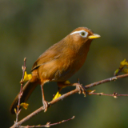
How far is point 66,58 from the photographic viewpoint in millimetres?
3348

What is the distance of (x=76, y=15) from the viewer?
8.52m

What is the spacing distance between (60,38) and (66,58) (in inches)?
163

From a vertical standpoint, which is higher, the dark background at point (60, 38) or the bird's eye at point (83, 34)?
the bird's eye at point (83, 34)

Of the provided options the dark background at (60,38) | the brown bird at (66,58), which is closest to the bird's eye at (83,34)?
the brown bird at (66,58)

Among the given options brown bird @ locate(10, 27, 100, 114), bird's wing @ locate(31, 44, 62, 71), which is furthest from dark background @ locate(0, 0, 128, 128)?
brown bird @ locate(10, 27, 100, 114)

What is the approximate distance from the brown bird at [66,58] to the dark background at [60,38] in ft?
9.74

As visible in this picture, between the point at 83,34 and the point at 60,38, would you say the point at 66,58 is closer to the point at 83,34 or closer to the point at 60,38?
the point at 83,34

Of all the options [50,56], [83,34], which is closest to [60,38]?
[50,56]

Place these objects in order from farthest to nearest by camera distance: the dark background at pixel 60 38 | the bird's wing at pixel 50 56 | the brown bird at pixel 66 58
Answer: the dark background at pixel 60 38, the bird's wing at pixel 50 56, the brown bird at pixel 66 58

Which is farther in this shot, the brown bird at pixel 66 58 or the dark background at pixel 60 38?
the dark background at pixel 60 38

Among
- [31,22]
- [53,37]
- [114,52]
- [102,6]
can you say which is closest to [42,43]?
[53,37]

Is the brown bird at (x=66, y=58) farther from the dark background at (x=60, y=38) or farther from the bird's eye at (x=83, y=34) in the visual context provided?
the dark background at (x=60, y=38)

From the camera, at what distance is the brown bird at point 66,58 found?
10.9ft

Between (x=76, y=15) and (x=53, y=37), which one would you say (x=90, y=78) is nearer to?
(x=53, y=37)
